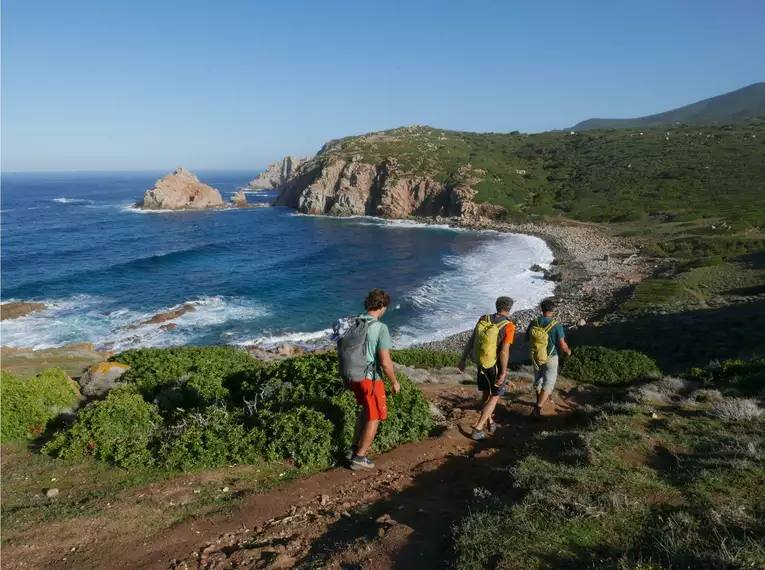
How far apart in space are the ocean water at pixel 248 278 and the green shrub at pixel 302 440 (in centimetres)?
1973

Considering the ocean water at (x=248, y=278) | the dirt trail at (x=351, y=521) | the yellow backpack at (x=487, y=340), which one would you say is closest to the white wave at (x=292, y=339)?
the ocean water at (x=248, y=278)

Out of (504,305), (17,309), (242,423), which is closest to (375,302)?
(504,305)

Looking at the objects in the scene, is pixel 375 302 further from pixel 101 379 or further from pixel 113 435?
pixel 101 379

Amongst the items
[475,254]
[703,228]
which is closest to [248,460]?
[475,254]

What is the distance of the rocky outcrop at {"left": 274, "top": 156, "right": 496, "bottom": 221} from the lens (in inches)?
2734

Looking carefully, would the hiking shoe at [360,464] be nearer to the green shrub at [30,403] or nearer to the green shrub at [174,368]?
the green shrub at [174,368]

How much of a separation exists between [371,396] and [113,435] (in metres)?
4.38

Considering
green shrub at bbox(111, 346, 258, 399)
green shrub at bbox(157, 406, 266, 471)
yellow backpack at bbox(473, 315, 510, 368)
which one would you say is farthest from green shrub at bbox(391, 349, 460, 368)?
green shrub at bbox(157, 406, 266, 471)

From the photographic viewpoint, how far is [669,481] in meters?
4.77

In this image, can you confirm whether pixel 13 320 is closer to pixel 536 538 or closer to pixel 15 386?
pixel 15 386

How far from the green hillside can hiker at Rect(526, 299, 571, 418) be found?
153ft

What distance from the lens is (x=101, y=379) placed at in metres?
10.6

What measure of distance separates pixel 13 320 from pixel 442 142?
8814cm

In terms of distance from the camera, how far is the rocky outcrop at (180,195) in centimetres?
8575
